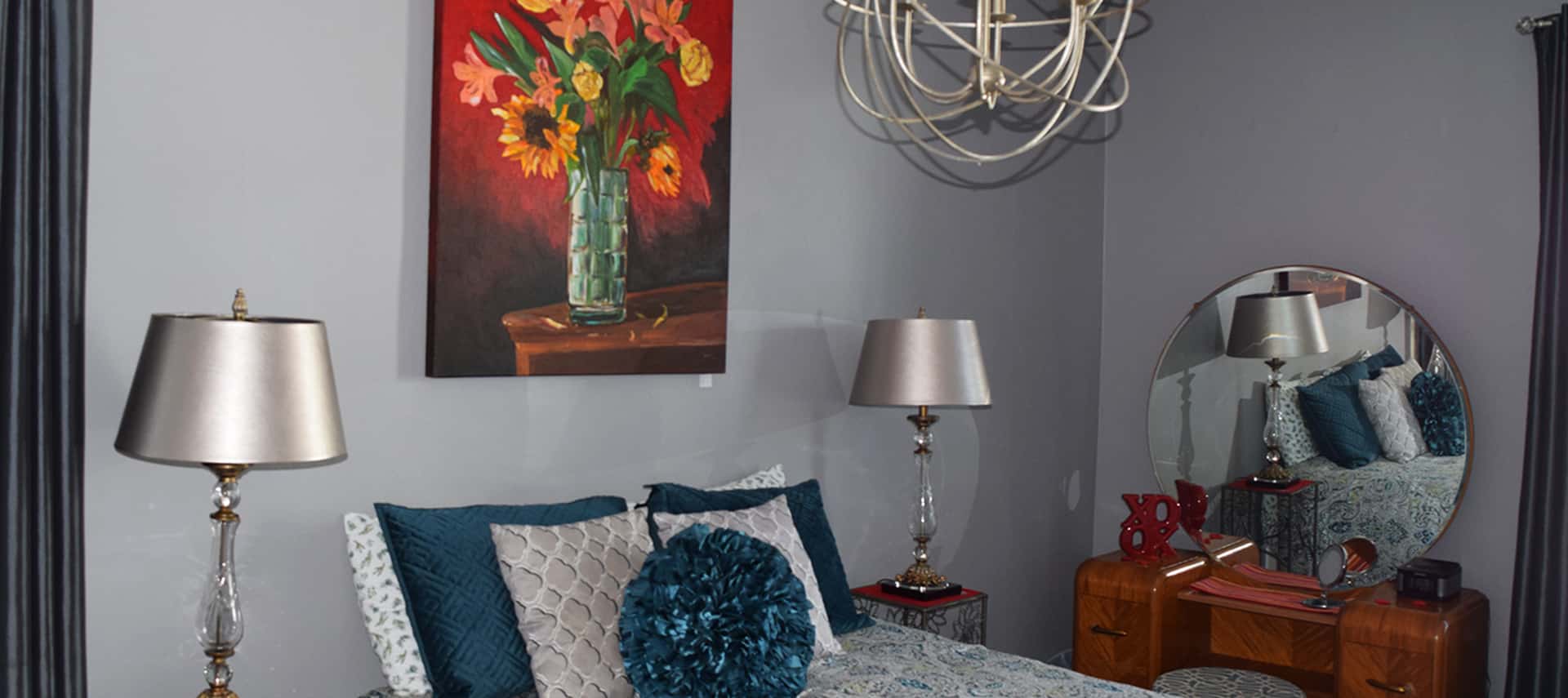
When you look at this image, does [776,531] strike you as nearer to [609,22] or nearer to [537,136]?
[537,136]

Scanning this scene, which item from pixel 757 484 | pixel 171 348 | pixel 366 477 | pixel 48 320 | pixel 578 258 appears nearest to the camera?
pixel 171 348

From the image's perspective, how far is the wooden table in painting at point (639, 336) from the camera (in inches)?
113

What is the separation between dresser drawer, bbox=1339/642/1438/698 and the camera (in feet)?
11.2

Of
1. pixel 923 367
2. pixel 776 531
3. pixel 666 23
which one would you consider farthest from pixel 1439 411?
pixel 666 23

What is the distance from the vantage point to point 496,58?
2754 millimetres

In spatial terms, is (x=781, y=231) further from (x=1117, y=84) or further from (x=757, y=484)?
(x=1117, y=84)

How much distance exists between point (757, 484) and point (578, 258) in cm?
82

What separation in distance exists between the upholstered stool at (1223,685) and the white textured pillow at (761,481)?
1.26 m

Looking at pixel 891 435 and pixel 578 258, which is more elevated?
pixel 578 258

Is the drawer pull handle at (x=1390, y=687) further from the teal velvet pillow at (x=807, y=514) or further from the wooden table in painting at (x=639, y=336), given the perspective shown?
the wooden table in painting at (x=639, y=336)

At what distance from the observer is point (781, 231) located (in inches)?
140

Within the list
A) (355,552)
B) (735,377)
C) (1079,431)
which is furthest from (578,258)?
(1079,431)

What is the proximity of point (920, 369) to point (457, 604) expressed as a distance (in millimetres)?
1534

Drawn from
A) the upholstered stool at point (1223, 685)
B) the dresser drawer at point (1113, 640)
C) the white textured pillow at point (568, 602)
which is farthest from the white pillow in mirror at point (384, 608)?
the dresser drawer at point (1113, 640)
